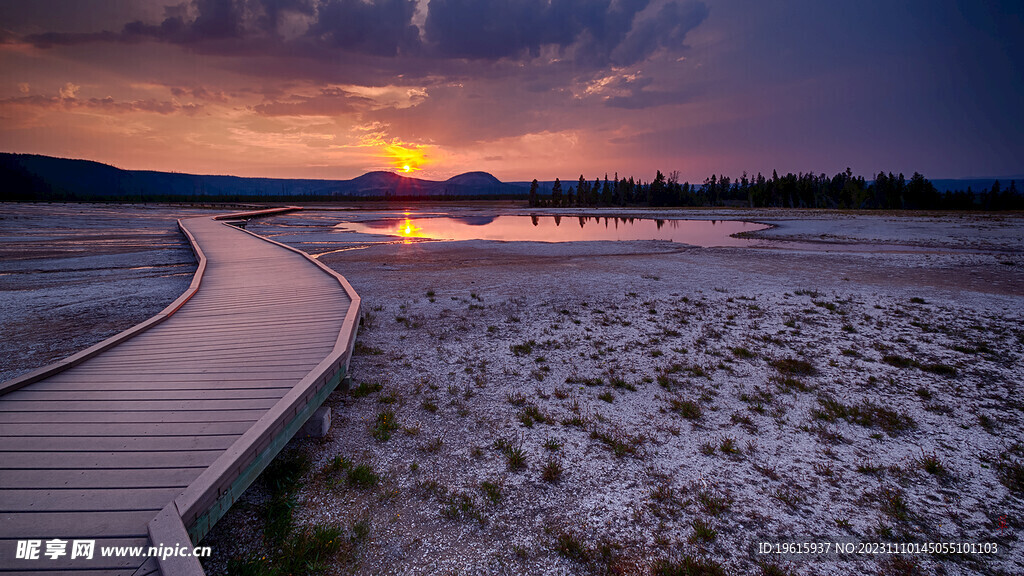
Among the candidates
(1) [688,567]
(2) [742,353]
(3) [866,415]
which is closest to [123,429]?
(1) [688,567]

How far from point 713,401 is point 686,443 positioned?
1.36 meters

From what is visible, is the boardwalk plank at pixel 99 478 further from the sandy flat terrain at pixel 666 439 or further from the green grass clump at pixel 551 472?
the green grass clump at pixel 551 472

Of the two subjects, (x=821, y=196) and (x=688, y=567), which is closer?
(x=688, y=567)

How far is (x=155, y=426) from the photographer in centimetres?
391

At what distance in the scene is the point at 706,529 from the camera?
3799mm

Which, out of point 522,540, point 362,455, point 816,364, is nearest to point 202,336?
point 362,455

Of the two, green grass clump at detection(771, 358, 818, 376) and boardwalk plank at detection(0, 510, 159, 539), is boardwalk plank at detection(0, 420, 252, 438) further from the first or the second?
green grass clump at detection(771, 358, 818, 376)

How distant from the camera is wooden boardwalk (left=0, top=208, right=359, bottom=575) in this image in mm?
2738

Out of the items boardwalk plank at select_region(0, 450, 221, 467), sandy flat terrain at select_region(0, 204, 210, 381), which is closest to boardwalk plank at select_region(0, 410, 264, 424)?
boardwalk plank at select_region(0, 450, 221, 467)

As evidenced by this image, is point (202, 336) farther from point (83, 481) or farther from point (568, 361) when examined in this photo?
point (568, 361)

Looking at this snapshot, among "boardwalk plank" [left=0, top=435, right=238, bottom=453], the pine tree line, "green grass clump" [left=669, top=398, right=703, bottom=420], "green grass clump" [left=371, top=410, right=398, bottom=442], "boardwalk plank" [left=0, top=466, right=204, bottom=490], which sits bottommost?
"green grass clump" [left=371, top=410, right=398, bottom=442]

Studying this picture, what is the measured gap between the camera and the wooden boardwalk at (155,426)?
2.74 m

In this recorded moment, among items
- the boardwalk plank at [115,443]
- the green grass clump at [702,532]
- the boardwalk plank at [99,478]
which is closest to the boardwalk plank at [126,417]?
the boardwalk plank at [115,443]

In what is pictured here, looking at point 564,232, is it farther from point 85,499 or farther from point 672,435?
point 85,499
